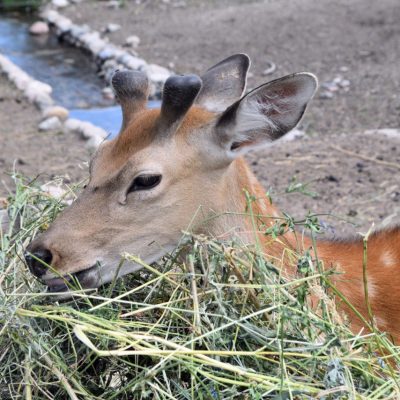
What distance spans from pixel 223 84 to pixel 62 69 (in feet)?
29.8

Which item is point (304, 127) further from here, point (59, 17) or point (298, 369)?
point (59, 17)

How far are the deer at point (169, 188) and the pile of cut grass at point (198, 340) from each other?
0.14 m

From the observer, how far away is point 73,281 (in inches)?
146

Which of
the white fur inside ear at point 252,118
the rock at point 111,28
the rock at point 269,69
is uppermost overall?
the white fur inside ear at point 252,118

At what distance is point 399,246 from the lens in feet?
15.4

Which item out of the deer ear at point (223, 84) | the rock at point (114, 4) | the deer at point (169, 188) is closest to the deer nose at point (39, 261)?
the deer at point (169, 188)

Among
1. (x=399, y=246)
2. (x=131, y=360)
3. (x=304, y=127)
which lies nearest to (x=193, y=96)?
(x=131, y=360)

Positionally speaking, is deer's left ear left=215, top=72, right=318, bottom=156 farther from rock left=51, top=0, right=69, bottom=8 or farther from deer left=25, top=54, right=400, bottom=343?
rock left=51, top=0, right=69, bottom=8

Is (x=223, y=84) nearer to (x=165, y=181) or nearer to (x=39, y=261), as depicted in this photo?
(x=165, y=181)

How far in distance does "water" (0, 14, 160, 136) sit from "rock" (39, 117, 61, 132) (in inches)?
22.0

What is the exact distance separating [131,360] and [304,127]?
21.6ft

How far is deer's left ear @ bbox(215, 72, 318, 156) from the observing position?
387cm

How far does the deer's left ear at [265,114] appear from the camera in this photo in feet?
12.7

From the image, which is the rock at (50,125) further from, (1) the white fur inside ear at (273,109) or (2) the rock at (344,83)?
(1) the white fur inside ear at (273,109)
